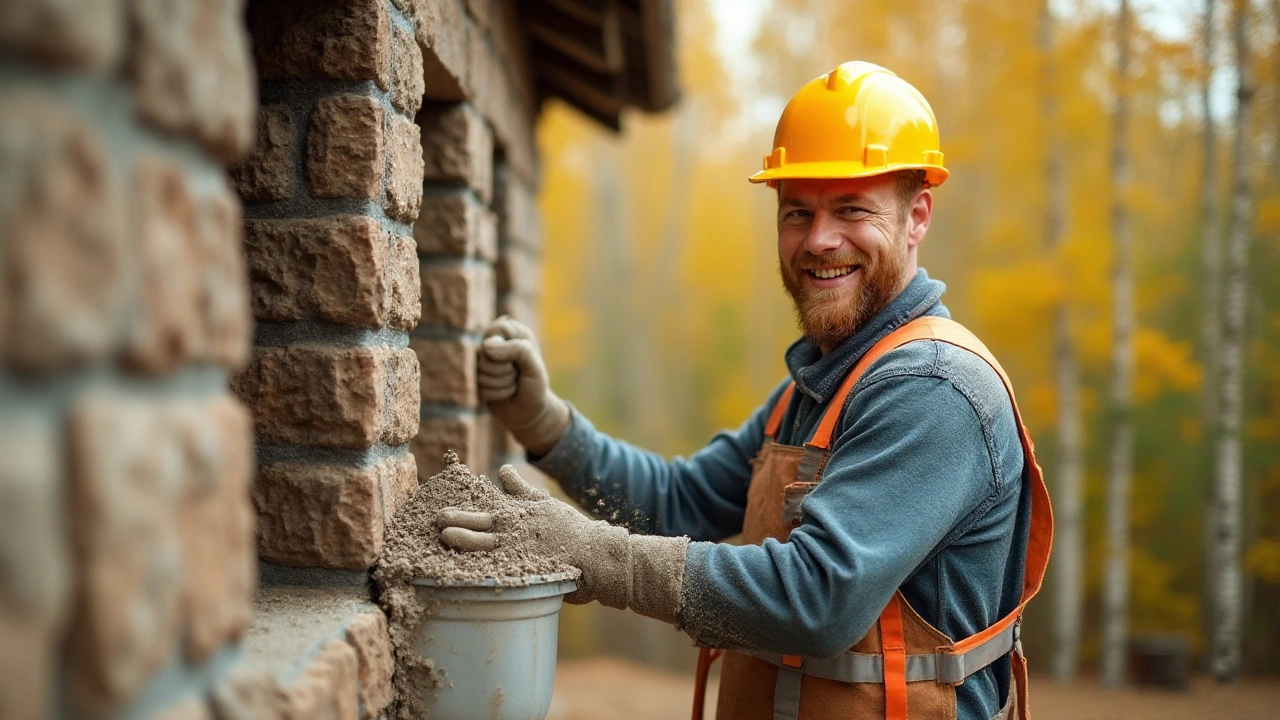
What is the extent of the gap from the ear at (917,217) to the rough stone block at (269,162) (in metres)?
1.53

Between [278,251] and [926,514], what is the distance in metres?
1.33

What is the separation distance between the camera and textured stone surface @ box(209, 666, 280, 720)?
103cm

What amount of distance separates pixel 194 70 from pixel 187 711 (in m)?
0.61

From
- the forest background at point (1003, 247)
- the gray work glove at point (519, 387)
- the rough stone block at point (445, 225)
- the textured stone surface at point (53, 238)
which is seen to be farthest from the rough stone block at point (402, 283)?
the forest background at point (1003, 247)

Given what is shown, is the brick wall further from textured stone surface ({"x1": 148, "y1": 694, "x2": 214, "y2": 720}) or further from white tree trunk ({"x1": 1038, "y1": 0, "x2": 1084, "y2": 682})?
white tree trunk ({"x1": 1038, "y1": 0, "x2": 1084, "y2": 682})

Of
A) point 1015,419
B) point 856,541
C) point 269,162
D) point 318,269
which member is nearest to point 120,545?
point 318,269

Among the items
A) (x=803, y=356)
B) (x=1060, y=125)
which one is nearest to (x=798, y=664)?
(x=803, y=356)

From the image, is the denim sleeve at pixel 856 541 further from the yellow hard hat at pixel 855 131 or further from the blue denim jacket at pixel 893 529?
the yellow hard hat at pixel 855 131

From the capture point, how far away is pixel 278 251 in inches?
68.2

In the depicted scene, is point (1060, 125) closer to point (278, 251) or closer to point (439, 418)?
point (439, 418)

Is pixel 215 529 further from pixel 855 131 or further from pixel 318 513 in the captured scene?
pixel 855 131

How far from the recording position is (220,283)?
100 centimetres

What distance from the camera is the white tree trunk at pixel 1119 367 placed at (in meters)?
8.43

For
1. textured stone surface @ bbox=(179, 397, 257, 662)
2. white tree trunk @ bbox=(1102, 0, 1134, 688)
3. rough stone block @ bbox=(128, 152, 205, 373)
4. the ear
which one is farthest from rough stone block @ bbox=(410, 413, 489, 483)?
white tree trunk @ bbox=(1102, 0, 1134, 688)
